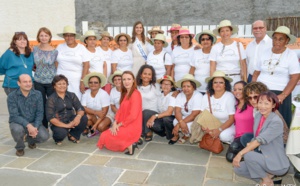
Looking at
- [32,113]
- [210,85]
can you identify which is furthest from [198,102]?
[32,113]

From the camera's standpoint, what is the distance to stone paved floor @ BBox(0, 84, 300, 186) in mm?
3789

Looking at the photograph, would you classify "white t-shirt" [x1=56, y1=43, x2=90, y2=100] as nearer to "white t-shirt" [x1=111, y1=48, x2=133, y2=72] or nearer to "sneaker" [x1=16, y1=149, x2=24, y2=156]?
"white t-shirt" [x1=111, y1=48, x2=133, y2=72]

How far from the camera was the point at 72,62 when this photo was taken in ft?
18.6

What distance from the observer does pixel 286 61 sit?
4383mm

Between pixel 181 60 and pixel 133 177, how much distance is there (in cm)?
269

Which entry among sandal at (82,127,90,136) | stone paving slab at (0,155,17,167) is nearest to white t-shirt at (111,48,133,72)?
sandal at (82,127,90,136)

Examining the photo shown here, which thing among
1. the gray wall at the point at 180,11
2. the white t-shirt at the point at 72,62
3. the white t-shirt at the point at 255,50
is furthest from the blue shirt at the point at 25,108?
the gray wall at the point at 180,11

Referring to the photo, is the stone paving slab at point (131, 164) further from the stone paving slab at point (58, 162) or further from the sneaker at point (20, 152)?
the sneaker at point (20, 152)

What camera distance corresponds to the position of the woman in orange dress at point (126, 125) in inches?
189

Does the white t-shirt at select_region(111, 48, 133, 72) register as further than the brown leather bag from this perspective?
Yes

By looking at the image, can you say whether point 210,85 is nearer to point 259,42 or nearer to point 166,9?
point 259,42

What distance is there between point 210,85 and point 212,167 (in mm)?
1449

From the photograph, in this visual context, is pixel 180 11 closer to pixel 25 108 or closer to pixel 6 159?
pixel 25 108

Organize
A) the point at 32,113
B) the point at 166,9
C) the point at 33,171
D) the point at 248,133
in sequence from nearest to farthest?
the point at 33,171, the point at 248,133, the point at 32,113, the point at 166,9
